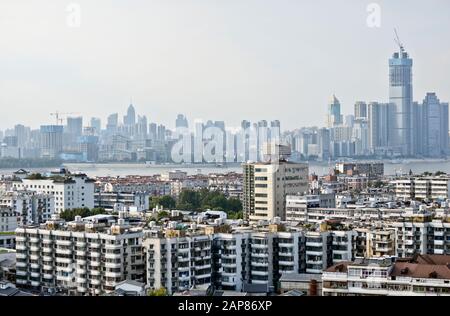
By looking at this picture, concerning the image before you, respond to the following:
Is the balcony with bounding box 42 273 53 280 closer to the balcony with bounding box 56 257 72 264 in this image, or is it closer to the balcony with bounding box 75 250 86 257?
the balcony with bounding box 56 257 72 264

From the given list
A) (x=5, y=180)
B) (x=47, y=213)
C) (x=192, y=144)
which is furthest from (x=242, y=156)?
(x=5, y=180)

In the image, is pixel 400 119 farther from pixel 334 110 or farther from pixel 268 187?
pixel 334 110

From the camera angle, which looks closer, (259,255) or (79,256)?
(79,256)

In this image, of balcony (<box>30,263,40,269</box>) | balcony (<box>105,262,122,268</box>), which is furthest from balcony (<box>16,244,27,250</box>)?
balcony (<box>105,262,122,268</box>)

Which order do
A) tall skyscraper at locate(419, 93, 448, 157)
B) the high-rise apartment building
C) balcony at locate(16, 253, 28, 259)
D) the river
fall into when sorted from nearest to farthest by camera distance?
balcony at locate(16, 253, 28, 259)
tall skyscraper at locate(419, 93, 448, 157)
the high-rise apartment building
the river

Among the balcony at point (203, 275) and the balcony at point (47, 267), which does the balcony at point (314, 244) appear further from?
the balcony at point (47, 267)

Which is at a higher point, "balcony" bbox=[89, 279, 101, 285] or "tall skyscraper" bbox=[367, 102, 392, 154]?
"tall skyscraper" bbox=[367, 102, 392, 154]

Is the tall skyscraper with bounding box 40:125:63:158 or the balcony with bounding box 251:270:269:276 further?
the tall skyscraper with bounding box 40:125:63:158

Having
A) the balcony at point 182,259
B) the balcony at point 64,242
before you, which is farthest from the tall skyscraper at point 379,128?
the balcony at point 64,242

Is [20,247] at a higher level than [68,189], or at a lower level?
lower

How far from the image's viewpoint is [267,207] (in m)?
8.42

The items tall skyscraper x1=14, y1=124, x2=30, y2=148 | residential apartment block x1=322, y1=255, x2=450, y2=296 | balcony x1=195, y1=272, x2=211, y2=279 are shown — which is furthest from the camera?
balcony x1=195, y1=272, x2=211, y2=279

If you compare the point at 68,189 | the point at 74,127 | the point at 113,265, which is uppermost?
the point at 74,127

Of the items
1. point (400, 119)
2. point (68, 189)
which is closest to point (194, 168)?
point (68, 189)
